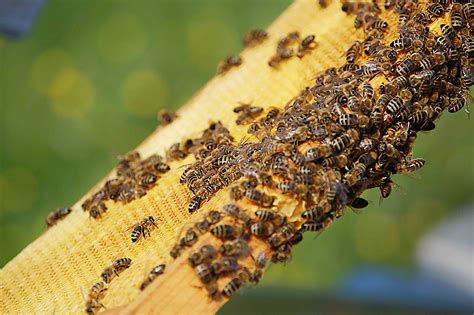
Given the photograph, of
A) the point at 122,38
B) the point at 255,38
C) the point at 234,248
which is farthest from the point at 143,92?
the point at 234,248

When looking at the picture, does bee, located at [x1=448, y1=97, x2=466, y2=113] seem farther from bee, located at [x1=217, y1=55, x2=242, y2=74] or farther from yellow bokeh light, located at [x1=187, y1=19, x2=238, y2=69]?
yellow bokeh light, located at [x1=187, y1=19, x2=238, y2=69]

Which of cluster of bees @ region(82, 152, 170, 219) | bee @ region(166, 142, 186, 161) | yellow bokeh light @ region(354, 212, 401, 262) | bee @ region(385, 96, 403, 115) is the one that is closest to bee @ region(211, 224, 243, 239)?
bee @ region(385, 96, 403, 115)

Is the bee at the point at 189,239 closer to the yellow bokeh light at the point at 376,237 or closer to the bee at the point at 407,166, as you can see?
the bee at the point at 407,166

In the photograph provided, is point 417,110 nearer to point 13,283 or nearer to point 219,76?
point 219,76

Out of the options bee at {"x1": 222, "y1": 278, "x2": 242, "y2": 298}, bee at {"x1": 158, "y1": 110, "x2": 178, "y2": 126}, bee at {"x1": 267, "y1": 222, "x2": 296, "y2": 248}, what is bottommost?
bee at {"x1": 222, "y1": 278, "x2": 242, "y2": 298}

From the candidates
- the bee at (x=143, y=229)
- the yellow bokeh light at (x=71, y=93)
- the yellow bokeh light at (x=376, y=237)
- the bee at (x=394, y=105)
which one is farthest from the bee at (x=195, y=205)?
the yellow bokeh light at (x=71, y=93)

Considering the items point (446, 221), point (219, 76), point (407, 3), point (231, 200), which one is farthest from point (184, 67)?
point (231, 200)
